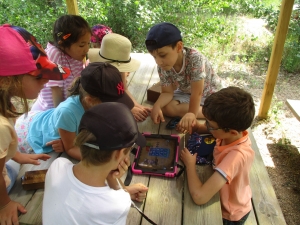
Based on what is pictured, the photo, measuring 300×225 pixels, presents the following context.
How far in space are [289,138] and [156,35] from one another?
235cm

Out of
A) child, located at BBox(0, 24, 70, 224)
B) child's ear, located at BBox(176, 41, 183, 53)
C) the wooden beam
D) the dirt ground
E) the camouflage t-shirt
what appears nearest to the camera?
child, located at BBox(0, 24, 70, 224)

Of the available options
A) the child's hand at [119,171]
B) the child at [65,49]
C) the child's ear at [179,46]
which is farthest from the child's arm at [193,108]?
the child at [65,49]

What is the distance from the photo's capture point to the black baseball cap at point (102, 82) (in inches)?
57.5

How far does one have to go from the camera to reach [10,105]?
52.2 inches

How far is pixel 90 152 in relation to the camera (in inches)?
41.6

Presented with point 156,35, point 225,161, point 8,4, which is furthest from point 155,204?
point 8,4

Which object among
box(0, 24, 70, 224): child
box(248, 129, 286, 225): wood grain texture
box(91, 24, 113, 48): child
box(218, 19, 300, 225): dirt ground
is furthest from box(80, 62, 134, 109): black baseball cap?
box(218, 19, 300, 225): dirt ground

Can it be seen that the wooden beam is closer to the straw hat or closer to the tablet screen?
the straw hat

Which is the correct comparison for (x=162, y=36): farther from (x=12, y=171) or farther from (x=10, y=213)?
(x=10, y=213)

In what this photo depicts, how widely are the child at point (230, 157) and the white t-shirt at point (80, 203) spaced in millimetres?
538

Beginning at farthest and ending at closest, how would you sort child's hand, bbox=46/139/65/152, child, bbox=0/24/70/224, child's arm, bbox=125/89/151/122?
child's arm, bbox=125/89/151/122, child's hand, bbox=46/139/65/152, child, bbox=0/24/70/224

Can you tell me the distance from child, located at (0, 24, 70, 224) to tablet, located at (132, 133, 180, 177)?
0.70m

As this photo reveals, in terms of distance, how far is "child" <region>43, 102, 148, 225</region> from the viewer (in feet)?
3.33

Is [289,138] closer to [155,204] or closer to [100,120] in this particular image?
[155,204]
